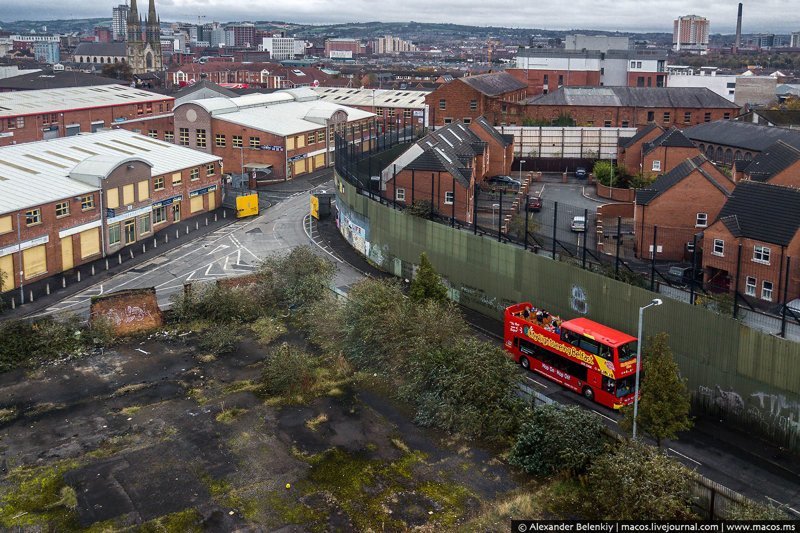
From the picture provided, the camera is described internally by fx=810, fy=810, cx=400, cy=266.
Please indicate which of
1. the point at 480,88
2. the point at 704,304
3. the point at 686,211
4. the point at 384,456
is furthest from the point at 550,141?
the point at 384,456

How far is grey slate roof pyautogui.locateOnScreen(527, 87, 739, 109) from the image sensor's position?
89.2 meters

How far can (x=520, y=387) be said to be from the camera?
28516mm

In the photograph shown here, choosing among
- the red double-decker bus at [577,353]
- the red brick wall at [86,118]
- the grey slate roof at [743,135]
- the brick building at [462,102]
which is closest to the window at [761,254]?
the red double-decker bus at [577,353]

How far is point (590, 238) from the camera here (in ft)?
149

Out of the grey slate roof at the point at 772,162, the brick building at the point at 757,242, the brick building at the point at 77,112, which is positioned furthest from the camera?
the brick building at the point at 77,112

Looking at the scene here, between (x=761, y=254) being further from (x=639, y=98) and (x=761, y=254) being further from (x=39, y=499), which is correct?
(x=639, y=98)

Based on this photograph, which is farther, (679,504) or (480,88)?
(480,88)

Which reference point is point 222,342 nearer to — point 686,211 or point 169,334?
point 169,334

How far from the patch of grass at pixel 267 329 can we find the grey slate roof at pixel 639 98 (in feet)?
198

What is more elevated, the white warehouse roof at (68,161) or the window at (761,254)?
the white warehouse roof at (68,161)

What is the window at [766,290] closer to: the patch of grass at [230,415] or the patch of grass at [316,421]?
the patch of grass at [316,421]

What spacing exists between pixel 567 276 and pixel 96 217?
29.7 meters

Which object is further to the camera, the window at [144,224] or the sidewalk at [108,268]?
the window at [144,224]

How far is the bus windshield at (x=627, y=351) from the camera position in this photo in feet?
94.3
